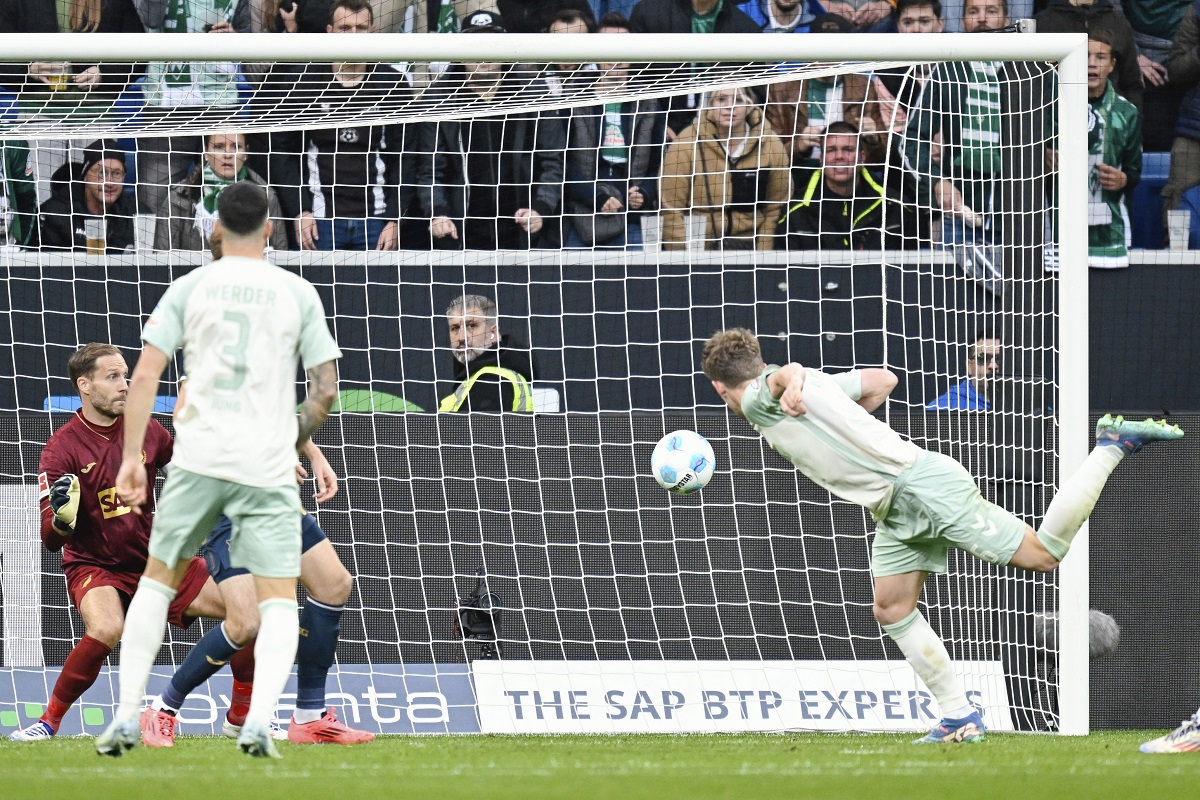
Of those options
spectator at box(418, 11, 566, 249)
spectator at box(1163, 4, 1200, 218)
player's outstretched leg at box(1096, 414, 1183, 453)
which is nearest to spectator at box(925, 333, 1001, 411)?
player's outstretched leg at box(1096, 414, 1183, 453)

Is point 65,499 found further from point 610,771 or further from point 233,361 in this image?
point 610,771

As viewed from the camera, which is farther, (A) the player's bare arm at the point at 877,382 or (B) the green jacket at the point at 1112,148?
(B) the green jacket at the point at 1112,148

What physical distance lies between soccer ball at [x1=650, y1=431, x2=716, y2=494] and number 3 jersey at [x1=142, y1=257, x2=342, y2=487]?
214 centimetres

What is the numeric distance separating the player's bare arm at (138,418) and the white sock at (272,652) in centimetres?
53

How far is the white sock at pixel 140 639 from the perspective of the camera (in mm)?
4484

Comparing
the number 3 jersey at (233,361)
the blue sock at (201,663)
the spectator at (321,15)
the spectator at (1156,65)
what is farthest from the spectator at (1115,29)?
the number 3 jersey at (233,361)

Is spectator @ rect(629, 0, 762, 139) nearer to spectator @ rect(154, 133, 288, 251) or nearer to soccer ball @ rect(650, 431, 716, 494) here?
spectator @ rect(154, 133, 288, 251)

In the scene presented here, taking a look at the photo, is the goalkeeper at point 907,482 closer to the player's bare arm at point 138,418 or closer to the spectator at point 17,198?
the player's bare arm at point 138,418

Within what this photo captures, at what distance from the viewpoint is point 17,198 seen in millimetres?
8930

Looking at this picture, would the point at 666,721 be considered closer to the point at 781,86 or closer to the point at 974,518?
the point at 974,518

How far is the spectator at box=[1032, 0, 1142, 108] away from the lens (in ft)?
31.8

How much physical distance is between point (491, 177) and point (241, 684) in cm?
402

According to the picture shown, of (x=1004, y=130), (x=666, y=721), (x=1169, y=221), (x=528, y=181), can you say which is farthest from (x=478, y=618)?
(x=1169, y=221)

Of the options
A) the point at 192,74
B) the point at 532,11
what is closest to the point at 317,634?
the point at 192,74
